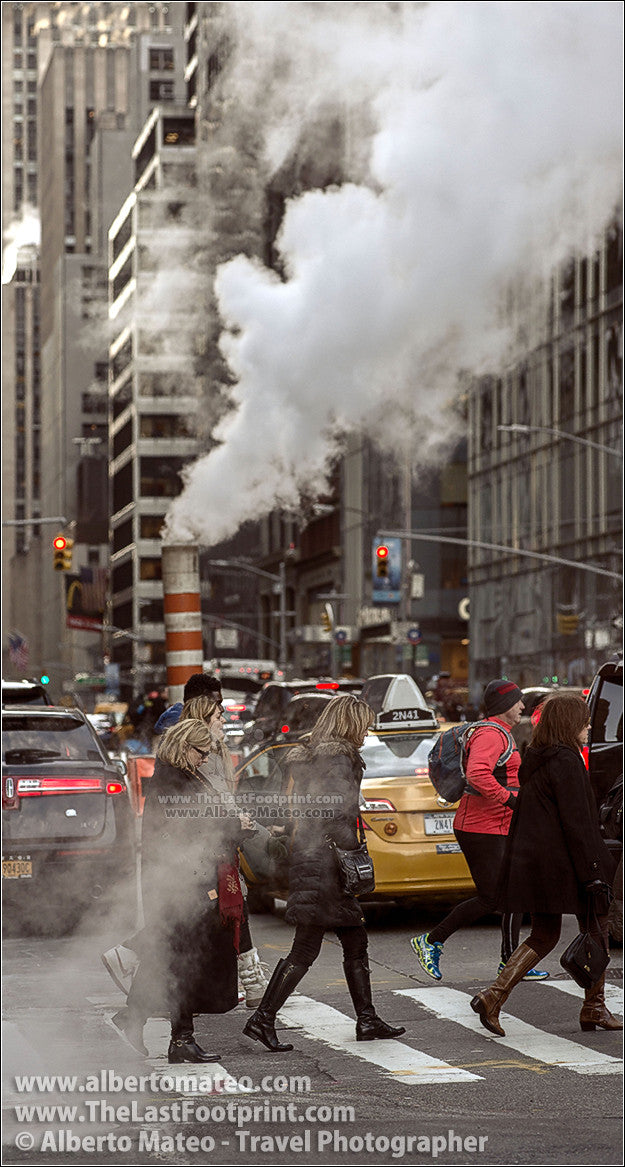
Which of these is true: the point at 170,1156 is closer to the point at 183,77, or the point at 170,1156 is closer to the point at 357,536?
the point at 183,77

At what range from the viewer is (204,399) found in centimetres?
1095

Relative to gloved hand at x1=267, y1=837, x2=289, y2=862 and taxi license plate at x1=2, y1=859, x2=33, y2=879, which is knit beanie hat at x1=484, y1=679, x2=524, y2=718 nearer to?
gloved hand at x1=267, y1=837, x2=289, y2=862

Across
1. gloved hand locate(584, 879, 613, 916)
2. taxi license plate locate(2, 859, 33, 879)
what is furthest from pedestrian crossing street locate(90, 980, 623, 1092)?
taxi license plate locate(2, 859, 33, 879)

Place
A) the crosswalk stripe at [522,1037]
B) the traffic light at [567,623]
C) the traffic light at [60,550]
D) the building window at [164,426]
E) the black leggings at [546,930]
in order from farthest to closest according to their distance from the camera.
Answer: the traffic light at [567,623] < the traffic light at [60,550] < the building window at [164,426] < the crosswalk stripe at [522,1037] < the black leggings at [546,930]

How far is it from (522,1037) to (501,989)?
0.22 metres

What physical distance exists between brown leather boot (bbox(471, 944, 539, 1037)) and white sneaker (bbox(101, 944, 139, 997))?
1137 mm

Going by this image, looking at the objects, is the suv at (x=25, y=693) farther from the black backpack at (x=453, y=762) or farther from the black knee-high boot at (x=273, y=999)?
the black backpack at (x=453, y=762)

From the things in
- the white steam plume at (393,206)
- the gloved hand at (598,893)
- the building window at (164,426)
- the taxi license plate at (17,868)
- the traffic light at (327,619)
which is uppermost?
the white steam plume at (393,206)

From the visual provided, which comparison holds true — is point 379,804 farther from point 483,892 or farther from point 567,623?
point 567,623

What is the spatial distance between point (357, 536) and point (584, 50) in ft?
22.7

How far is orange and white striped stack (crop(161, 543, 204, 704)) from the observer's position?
5.20 metres

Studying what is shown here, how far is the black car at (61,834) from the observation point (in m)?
7.84

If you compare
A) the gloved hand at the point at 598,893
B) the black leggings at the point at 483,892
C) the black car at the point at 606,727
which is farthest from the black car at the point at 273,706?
the gloved hand at the point at 598,893

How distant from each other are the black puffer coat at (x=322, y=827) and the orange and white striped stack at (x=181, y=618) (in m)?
0.50
